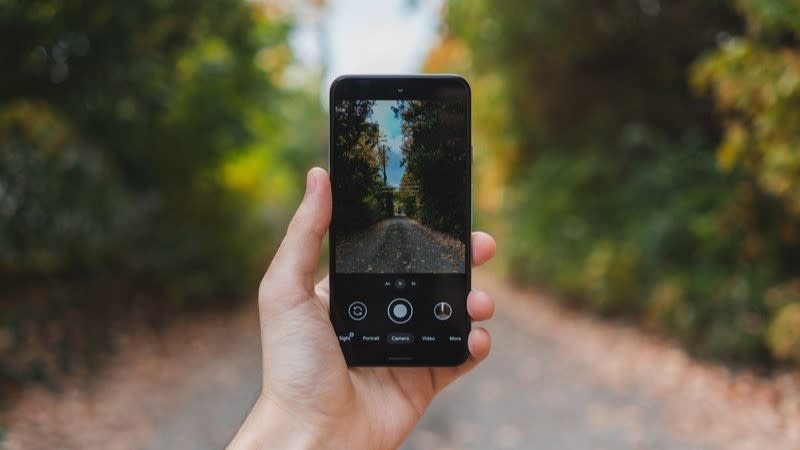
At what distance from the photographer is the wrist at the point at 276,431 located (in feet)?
6.60

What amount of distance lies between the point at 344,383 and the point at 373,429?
177 mm

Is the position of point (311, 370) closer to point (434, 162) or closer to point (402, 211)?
point (402, 211)

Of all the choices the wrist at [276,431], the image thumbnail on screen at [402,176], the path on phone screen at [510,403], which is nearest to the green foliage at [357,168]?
the image thumbnail on screen at [402,176]

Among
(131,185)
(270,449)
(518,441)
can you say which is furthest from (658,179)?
(270,449)

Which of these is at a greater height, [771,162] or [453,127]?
[453,127]

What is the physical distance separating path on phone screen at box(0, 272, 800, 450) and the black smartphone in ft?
11.6

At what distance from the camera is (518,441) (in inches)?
226

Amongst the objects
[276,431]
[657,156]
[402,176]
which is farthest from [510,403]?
[276,431]

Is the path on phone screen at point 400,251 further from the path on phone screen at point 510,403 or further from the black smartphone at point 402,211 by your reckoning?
the path on phone screen at point 510,403

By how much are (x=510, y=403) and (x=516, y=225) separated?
7.59 m

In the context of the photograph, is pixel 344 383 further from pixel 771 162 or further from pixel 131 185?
pixel 131 185

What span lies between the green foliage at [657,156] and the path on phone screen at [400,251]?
4.27m

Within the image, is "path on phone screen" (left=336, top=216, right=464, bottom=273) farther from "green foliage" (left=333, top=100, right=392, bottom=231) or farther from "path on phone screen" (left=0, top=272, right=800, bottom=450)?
"path on phone screen" (left=0, top=272, right=800, bottom=450)

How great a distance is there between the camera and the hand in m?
2.10
